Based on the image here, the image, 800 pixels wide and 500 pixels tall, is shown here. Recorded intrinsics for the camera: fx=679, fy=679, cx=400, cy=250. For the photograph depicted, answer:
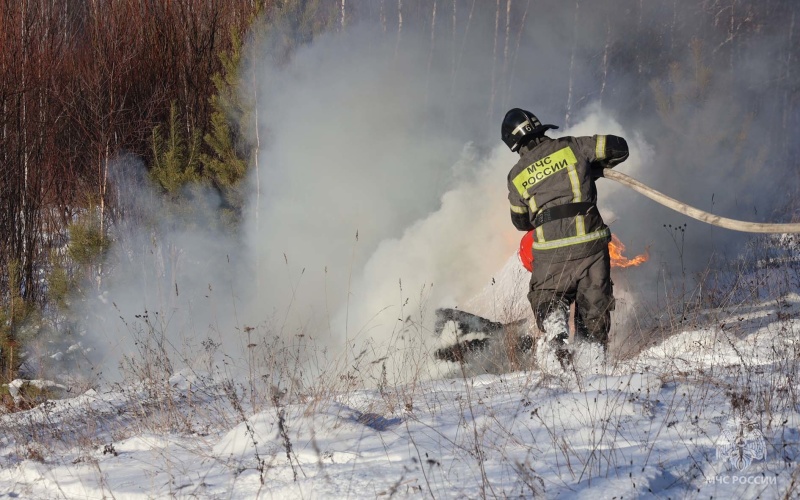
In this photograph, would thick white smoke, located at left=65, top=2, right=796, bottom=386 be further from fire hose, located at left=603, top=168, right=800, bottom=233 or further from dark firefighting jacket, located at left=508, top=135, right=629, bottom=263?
fire hose, located at left=603, top=168, right=800, bottom=233

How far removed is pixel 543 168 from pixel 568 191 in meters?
0.22

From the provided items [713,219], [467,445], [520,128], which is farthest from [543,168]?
[467,445]

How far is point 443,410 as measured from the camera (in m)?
3.40

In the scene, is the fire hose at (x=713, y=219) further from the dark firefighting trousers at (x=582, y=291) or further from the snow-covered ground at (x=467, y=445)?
the snow-covered ground at (x=467, y=445)

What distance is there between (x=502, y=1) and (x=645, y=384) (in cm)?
1620

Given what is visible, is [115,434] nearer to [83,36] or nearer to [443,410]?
[443,410]

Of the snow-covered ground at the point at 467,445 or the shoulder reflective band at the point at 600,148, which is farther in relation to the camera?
the shoulder reflective band at the point at 600,148

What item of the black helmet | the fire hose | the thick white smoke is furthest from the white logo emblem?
the thick white smoke

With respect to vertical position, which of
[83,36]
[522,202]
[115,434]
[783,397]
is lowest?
[115,434]

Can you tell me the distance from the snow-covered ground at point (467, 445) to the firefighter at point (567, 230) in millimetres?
400

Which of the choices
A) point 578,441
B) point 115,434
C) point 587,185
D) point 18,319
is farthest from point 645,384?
point 18,319

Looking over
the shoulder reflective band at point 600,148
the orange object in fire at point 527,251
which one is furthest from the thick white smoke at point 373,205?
the shoulder reflective band at point 600,148

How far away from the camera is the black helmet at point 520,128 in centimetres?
440

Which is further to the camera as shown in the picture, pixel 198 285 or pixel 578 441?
pixel 198 285
